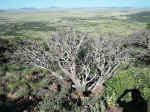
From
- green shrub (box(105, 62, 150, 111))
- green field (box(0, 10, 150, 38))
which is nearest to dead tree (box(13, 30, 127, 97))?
green shrub (box(105, 62, 150, 111))

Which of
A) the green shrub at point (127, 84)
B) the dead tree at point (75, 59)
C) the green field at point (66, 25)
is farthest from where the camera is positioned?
the green field at point (66, 25)

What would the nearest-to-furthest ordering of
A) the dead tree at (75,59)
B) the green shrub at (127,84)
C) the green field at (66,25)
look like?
the green shrub at (127,84) < the dead tree at (75,59) < the green field at (66,25)

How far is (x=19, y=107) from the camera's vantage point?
7293 mm

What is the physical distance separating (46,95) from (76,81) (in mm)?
1953

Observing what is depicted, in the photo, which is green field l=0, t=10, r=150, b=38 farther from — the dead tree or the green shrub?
the green shrub

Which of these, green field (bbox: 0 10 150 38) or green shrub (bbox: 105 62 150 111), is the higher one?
green field (bbox: 0 10 150 38)

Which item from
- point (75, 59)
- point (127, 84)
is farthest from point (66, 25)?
point (127, 84)

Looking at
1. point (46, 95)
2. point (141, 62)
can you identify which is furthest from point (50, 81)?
point (141, 62)

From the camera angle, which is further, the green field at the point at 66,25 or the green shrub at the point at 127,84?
the green field at the point at 66,25

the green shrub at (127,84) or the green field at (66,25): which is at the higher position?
the green field at (66,25)

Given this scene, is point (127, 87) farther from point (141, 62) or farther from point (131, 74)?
point (141, 62)

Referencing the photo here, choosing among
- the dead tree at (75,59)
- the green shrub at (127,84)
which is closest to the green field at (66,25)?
the dead tree at (75,59)

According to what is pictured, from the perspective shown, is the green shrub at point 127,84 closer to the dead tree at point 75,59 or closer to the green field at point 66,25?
the dead tree at point 75,59

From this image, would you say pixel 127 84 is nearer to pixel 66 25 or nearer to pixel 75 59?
pixel 75 59
